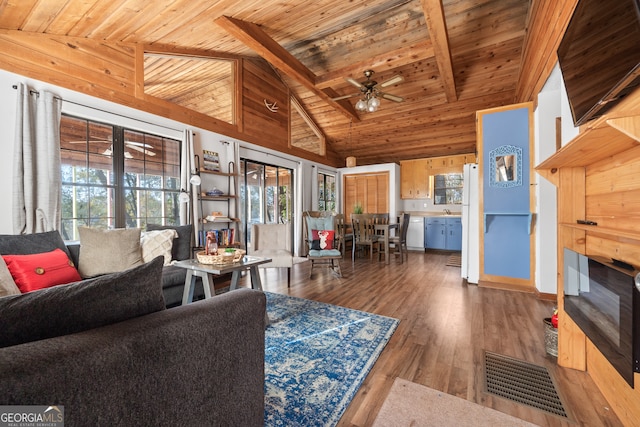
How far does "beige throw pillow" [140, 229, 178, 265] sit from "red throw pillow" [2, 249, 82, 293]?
0.57 meters

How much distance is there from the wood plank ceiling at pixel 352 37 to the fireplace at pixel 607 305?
8.72 feet

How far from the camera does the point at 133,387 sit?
64cm

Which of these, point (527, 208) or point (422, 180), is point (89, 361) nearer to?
point (527, 208)

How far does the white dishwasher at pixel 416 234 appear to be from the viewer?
680 cm

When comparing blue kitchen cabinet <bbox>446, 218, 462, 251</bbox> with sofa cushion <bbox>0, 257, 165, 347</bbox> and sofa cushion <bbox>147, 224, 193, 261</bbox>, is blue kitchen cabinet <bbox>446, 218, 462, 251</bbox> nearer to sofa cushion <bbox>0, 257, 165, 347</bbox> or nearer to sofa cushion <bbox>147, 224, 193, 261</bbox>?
sofa cushion <bbox>147, 224, 193, 261</bbox>

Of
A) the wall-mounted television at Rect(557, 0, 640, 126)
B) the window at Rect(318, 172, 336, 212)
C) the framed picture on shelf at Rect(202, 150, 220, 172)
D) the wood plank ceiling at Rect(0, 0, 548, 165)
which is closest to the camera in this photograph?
the wall-mounted television at Rect(557, 0, 640, 126)

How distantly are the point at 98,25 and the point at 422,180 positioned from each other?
669cm

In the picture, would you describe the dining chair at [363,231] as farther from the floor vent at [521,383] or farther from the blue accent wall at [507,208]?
the floor vent at [521,383]

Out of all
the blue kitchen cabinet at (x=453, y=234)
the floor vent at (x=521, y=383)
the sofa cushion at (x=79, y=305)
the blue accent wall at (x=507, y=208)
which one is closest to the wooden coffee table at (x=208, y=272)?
the sofa cushion at (x=79, y=305)

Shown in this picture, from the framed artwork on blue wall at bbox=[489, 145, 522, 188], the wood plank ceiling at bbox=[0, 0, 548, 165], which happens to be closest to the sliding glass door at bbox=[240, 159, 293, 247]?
the wood plank ceiling at bbox=[0, 0, 548, 165]

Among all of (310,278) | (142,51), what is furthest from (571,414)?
(142,51)

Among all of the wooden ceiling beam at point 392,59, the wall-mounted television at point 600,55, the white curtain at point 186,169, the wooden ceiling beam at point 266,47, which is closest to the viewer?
the wall-mounted television at point 600,55

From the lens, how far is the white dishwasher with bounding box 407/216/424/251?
22.3 ft

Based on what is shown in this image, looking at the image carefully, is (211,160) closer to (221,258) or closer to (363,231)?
(221,258)
